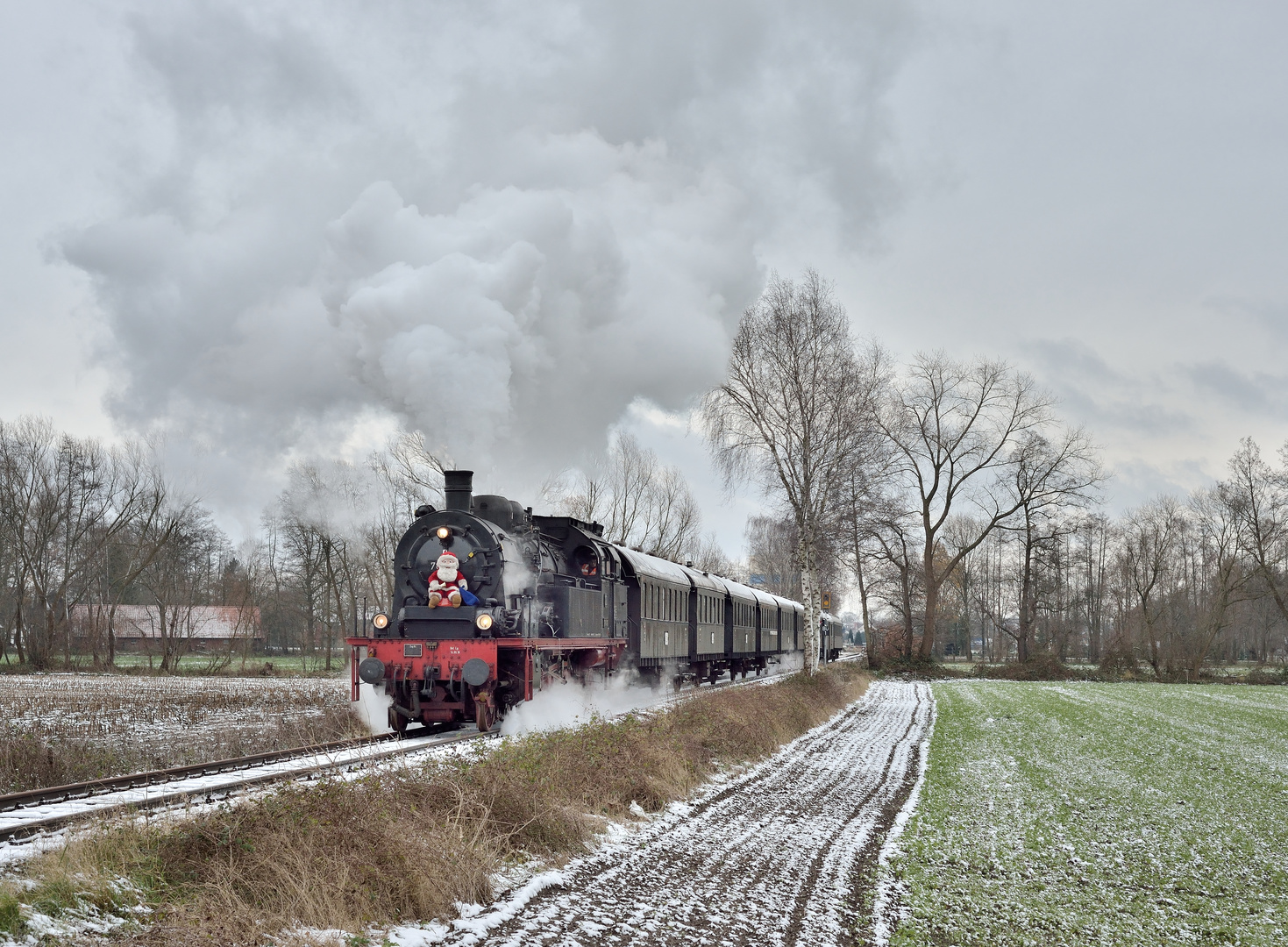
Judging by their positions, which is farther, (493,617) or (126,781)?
(493,617)

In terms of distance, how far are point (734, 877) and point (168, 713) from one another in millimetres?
15839

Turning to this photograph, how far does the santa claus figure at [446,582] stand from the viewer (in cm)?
1465

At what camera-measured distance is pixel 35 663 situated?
140ft

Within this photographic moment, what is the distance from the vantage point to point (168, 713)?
767 inches

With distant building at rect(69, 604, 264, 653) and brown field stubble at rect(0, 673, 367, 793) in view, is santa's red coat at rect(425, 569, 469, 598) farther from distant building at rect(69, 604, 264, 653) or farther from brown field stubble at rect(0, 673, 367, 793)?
distant building at rect(69, 604, 264, 653)

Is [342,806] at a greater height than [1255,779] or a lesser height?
greater

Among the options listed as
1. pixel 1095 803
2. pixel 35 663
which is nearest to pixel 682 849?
pixel 1095 803

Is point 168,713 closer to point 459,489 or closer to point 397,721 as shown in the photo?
point 397,721

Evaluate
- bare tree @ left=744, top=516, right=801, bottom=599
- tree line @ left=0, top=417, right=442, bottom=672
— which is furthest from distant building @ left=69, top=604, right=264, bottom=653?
bare tree @ left=744, top=516, right=801, bottom=599

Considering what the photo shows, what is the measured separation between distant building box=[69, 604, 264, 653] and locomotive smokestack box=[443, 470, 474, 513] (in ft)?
108

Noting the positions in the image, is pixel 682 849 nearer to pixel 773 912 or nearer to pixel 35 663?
pixel 773 912

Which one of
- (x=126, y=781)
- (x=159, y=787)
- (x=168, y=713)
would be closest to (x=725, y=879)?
(x=159, y=787)

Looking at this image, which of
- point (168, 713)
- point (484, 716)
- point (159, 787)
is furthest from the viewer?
point (168, 713)

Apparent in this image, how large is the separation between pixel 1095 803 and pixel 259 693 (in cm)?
2192
